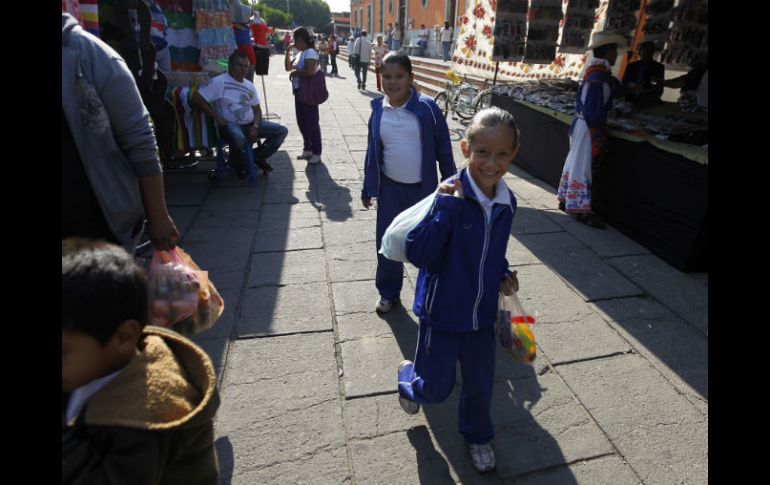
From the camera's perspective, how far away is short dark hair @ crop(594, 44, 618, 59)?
4.29 metres

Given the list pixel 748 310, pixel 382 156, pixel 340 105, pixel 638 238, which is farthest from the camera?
pixel 340 105

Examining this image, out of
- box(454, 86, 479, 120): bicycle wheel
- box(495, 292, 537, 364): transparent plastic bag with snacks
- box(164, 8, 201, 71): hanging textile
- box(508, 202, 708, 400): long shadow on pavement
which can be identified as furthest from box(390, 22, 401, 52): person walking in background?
box(495, 292, 537, 364): transparent plastic bag with snacks

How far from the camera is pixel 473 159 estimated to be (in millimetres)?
1663

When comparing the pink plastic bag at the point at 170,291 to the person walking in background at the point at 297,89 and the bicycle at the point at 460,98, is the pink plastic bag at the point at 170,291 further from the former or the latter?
the bicycle at the point at 460,98

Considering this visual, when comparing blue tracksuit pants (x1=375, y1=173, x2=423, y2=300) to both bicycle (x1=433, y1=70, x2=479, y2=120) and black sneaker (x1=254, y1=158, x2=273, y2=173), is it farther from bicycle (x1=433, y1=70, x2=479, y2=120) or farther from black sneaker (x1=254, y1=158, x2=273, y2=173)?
bicycle (x1=433, y1=70, x2=479, y2=120)

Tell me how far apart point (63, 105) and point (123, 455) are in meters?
1.24

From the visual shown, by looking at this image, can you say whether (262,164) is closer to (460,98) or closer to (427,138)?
(427,138)

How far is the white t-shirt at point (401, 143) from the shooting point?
2.68 meters

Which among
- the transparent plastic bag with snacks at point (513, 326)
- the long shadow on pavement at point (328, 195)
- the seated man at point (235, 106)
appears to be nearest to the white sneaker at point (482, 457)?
the transparent plastic bag with snacks at point (513, 326)

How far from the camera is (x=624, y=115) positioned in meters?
5.24

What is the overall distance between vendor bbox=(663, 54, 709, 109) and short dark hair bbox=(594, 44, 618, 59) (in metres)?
2.14

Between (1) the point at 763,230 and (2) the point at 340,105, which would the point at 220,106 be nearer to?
(1) the point at 763,230

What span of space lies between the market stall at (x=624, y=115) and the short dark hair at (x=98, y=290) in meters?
4.12

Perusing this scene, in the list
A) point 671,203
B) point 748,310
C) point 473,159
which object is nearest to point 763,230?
point 748,310
